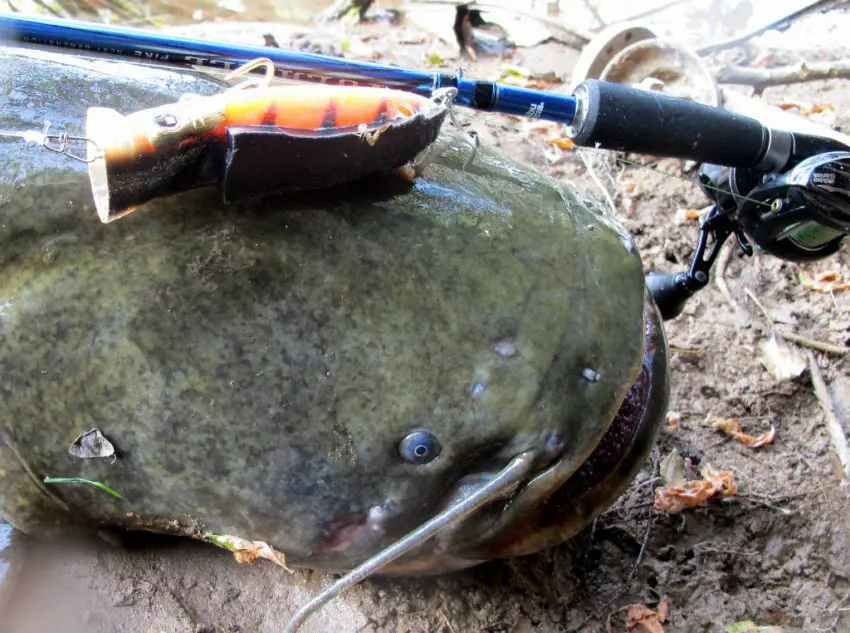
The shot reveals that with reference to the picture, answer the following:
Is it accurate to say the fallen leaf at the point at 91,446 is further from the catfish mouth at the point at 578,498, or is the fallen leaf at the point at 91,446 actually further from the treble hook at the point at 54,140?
the catfish mouth at the point at 578,498

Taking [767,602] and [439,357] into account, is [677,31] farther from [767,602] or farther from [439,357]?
[439,357]

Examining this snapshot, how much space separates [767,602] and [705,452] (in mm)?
616

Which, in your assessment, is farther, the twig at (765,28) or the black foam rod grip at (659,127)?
the twig at (765,28)

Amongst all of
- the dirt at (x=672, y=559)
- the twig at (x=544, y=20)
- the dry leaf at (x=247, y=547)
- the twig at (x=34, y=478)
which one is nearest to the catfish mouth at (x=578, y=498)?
the dry leaf at (x=247, y=547)

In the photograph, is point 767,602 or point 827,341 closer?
point 767,602

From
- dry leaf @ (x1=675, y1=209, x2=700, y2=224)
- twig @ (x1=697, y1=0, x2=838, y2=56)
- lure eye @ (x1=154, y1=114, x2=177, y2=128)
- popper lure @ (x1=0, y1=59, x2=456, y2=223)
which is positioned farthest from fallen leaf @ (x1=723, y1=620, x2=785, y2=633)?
twig @ (x1=697, y1=0, x2=838, y2=56)

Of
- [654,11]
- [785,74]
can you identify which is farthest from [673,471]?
[654,11]

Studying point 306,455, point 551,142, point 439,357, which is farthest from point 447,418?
point 551,142

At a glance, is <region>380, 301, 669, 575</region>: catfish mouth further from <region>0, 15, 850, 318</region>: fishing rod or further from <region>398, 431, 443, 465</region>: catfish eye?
<region>0, 15, 850, 318</region>: fishing rod

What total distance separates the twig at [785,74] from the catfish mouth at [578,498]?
10.7 feet

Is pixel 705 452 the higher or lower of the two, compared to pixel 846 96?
lower

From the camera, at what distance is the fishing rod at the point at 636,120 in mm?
1875

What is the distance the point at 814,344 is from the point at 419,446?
7.97 ft

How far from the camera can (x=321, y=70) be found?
1964 mm
